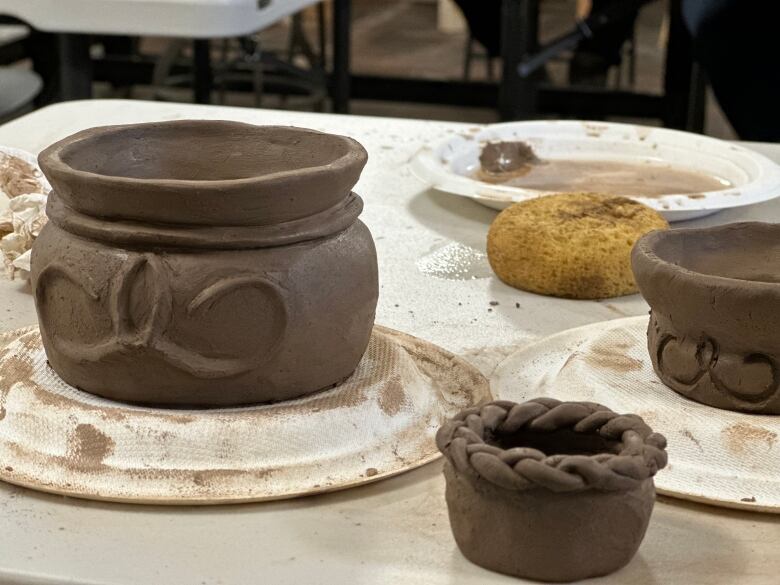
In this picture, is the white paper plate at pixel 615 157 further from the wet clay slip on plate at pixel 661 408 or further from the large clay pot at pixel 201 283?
the large clay pot at pixel 201 283

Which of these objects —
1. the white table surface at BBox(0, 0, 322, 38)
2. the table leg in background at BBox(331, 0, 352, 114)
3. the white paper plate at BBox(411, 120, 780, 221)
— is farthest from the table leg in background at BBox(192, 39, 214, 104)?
the white paper plate at BBox(411, 120, 780, 221)

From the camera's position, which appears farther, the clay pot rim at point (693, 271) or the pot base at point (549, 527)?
the clay pot rim at point (693, 271)

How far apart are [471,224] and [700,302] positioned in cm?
79

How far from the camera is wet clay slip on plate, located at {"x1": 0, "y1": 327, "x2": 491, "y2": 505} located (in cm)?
100

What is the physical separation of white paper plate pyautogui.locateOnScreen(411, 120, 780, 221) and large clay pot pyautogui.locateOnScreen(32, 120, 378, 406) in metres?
0.70

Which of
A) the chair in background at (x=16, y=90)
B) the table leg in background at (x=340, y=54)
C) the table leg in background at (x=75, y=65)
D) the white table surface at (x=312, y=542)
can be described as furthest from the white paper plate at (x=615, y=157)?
the table leg in background at (x=340, y=54)

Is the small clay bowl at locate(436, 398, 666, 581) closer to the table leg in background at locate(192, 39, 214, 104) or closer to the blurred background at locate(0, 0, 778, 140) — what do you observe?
the blurred background at locate(0, 0, 778, 140)

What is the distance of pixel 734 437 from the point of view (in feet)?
3.44

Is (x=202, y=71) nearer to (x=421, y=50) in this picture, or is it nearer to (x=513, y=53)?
(x=513, y=53)

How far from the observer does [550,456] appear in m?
0.87

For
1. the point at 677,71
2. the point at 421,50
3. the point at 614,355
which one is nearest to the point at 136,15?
the point at 614,355

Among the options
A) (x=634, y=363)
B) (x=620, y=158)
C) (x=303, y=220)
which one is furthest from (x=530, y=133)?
(x=303, y=220)

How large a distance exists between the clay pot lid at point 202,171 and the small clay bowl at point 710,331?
1.00ft

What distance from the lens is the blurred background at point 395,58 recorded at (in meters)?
2.70
